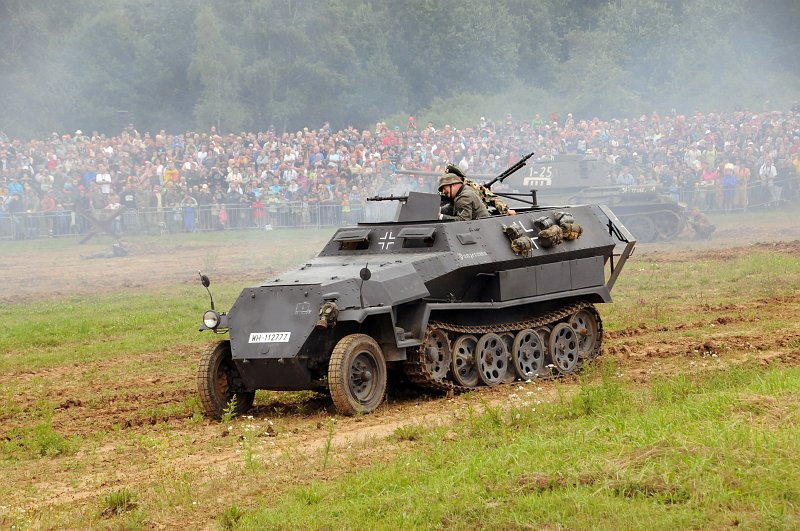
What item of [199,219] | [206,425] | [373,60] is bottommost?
[206,425]

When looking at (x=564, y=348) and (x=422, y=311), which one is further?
(x=564, y=348)

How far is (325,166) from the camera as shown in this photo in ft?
134

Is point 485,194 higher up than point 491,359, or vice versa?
point 485,194

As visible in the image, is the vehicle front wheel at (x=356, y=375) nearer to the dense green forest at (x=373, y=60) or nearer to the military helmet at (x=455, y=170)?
the military helmet at (x=455, y=170)

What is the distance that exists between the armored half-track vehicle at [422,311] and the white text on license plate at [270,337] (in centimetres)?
1

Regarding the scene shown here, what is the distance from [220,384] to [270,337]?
96 centimetres

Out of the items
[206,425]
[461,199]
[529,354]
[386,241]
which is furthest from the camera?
[461,199]

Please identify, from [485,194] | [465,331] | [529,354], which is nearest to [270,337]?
[465,331]

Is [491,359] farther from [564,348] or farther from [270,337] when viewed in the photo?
[270,337]

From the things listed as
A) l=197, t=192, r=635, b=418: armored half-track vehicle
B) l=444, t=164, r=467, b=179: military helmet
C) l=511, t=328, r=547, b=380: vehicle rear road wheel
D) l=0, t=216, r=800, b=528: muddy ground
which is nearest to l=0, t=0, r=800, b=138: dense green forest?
l=0, t=216, r=800, b=528: muddy ground

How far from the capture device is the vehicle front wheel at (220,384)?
1296 centimetres

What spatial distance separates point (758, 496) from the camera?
790 cm

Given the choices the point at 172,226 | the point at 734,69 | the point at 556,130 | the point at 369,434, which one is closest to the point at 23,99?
the point at 172,226

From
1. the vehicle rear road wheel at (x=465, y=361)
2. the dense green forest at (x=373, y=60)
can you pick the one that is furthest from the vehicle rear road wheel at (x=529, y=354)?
the dense green forest at (x=373, y=60)
